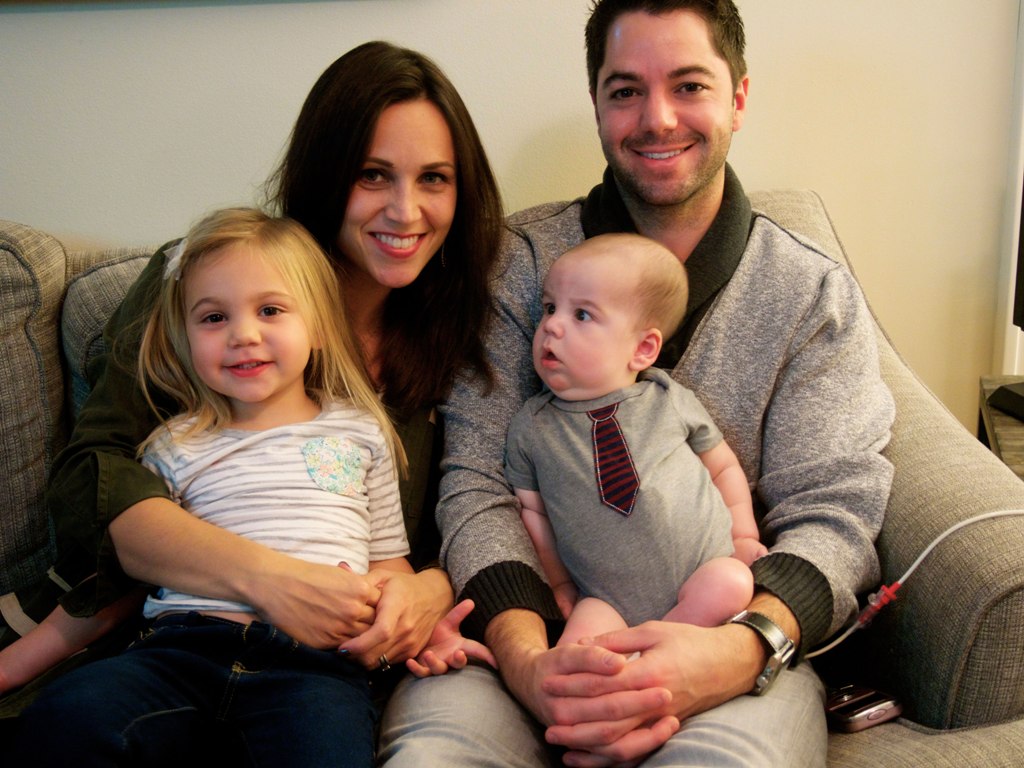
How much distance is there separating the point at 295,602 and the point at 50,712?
0.31m

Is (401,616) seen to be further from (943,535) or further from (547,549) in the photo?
(943,535)

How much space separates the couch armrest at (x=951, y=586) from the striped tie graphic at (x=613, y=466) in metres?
0.41

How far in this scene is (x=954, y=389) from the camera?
209cm

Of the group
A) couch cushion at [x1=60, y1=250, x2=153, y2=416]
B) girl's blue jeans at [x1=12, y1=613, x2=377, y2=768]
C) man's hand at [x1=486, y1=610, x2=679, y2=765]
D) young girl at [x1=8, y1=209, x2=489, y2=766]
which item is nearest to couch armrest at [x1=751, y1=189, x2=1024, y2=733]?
man's hand at [x1=486, y1=610, x2=679, y2=765]

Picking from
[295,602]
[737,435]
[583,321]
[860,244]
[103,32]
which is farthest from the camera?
[860,244]

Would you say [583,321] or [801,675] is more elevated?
[583,321]

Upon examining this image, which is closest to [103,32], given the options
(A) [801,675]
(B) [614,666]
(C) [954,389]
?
(B) [614,666]

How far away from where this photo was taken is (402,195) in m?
1.46

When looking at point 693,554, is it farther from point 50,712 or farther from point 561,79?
point 561,79

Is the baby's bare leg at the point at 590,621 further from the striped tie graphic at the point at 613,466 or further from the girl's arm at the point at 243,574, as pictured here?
the girl's arm at the point at 243,574

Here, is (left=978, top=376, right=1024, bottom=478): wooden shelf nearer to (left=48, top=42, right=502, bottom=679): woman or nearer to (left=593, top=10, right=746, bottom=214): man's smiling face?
(left=593, top=10, right=746, bottom=214): man's smiling face

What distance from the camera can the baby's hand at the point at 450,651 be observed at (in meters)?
1.31

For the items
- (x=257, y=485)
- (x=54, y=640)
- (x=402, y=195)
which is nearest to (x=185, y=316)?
(x=257, y=485)

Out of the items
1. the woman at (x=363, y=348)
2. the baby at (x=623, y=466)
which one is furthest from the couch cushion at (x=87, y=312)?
the baby at (x=623, y=466)
